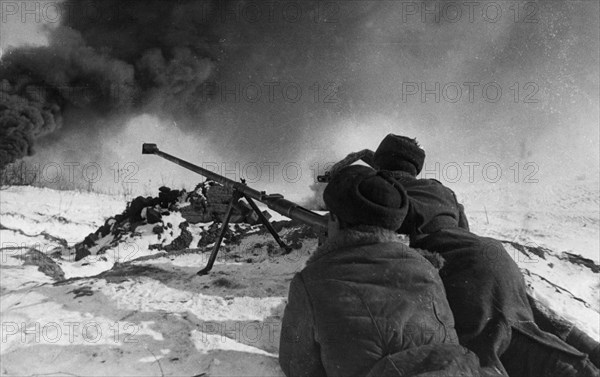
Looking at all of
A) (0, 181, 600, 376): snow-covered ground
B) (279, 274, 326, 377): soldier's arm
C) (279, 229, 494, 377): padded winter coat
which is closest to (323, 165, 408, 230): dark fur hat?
(279, 229, 494, 377): padded winter coat

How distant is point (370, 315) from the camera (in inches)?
66.1

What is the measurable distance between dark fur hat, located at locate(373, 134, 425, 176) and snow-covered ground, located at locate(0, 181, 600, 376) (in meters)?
1.70

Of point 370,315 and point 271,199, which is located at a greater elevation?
point 271,199

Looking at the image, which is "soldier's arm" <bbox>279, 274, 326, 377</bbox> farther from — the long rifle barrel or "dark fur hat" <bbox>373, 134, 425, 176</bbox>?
"dark fur hat" <bbox>373, 134, 425, 176</bbox>

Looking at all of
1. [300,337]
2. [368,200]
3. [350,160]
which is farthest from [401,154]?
[300,337]

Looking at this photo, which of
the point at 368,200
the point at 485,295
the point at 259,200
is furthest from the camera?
the point at 259,200

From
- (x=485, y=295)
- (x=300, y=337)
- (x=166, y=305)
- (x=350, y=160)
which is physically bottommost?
(x=166, y=305)

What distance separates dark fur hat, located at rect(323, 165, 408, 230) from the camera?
5.91 feet

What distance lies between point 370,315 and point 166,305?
2.51 metres

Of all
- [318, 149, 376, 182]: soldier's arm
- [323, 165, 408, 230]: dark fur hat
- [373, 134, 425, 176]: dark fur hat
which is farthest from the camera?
[318, 149, 376, 182]: soldier's arm

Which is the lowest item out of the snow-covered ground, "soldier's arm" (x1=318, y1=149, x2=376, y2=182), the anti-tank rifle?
the snow-covered ground

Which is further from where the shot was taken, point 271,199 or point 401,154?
point 271,199

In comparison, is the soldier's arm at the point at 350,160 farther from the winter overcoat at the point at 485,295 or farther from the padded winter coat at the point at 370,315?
the padded winter coat at the point at 370,315

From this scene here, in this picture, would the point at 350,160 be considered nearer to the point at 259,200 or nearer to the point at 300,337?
the point at 259,200
